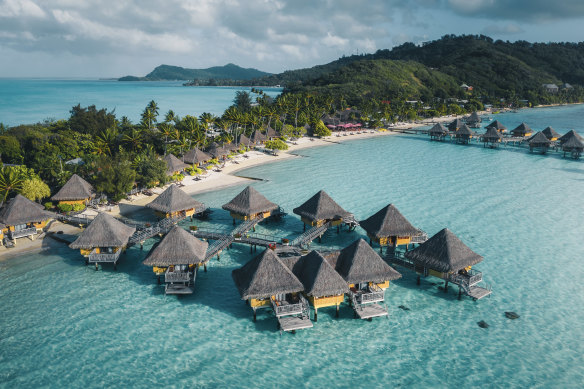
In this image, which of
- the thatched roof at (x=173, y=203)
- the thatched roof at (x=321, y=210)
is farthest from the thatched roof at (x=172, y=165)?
the thatched roof at (x=321, y=210)

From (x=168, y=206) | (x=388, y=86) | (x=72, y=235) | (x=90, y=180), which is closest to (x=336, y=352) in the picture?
(x=168, y=206)

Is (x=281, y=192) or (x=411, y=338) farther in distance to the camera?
(x=281, y=192)

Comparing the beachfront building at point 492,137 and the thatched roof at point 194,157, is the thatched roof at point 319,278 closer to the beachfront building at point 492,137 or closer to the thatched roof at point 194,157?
the thatched roof at point 194,157

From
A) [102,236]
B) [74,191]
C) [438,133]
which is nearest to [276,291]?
[102,236]

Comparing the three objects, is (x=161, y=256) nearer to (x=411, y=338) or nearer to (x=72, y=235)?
(x=72, y=235)

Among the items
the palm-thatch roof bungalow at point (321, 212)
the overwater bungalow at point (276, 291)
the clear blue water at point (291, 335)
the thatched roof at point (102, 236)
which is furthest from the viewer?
the palm-thatch roof bungalow at point (321, 212)

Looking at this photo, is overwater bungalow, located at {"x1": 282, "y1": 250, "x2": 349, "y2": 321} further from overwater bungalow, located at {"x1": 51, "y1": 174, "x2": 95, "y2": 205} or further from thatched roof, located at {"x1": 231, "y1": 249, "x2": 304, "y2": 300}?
overwater bungalow, located at {"x1": 51, "y1": 174, "x2": 95, "y2": 205}
